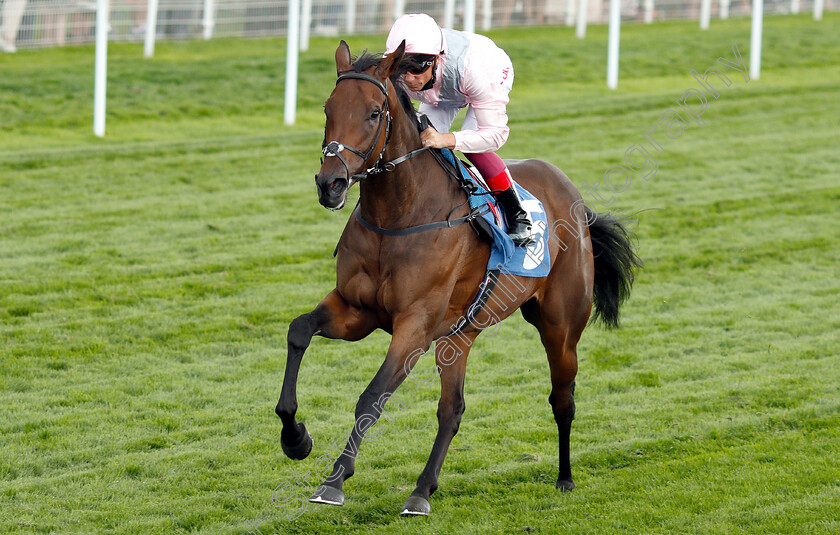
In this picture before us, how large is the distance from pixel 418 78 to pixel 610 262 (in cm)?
189

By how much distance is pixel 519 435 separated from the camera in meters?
5.47

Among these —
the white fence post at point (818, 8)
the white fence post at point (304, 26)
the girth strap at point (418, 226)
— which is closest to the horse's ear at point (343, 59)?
the girth strap at point (418, 226)

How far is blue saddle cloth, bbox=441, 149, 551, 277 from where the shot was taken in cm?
440

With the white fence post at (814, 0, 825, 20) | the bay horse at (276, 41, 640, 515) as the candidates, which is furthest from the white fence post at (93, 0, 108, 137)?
the white fence post at (814, 0, 825, 20)

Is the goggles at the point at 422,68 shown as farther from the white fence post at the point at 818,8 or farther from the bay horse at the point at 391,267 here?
the white fence post at the point at 818,8

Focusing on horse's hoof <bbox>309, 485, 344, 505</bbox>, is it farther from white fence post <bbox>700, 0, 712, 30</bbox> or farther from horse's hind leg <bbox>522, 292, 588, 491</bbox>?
white fence post <bbox>700, 0, 712, 30</bbox>

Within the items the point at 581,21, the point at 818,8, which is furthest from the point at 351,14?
the point at 818,8

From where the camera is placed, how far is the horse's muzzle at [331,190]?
3449mm

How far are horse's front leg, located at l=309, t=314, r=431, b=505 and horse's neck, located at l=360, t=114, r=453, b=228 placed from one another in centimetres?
41

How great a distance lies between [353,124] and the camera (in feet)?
11.9

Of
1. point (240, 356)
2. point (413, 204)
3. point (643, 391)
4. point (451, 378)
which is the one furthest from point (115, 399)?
point (643, 391)

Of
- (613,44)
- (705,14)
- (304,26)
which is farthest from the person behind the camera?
(705,14)

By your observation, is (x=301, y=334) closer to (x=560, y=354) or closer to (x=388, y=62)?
(x=388, y=62)

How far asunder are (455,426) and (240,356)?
2342 mm
